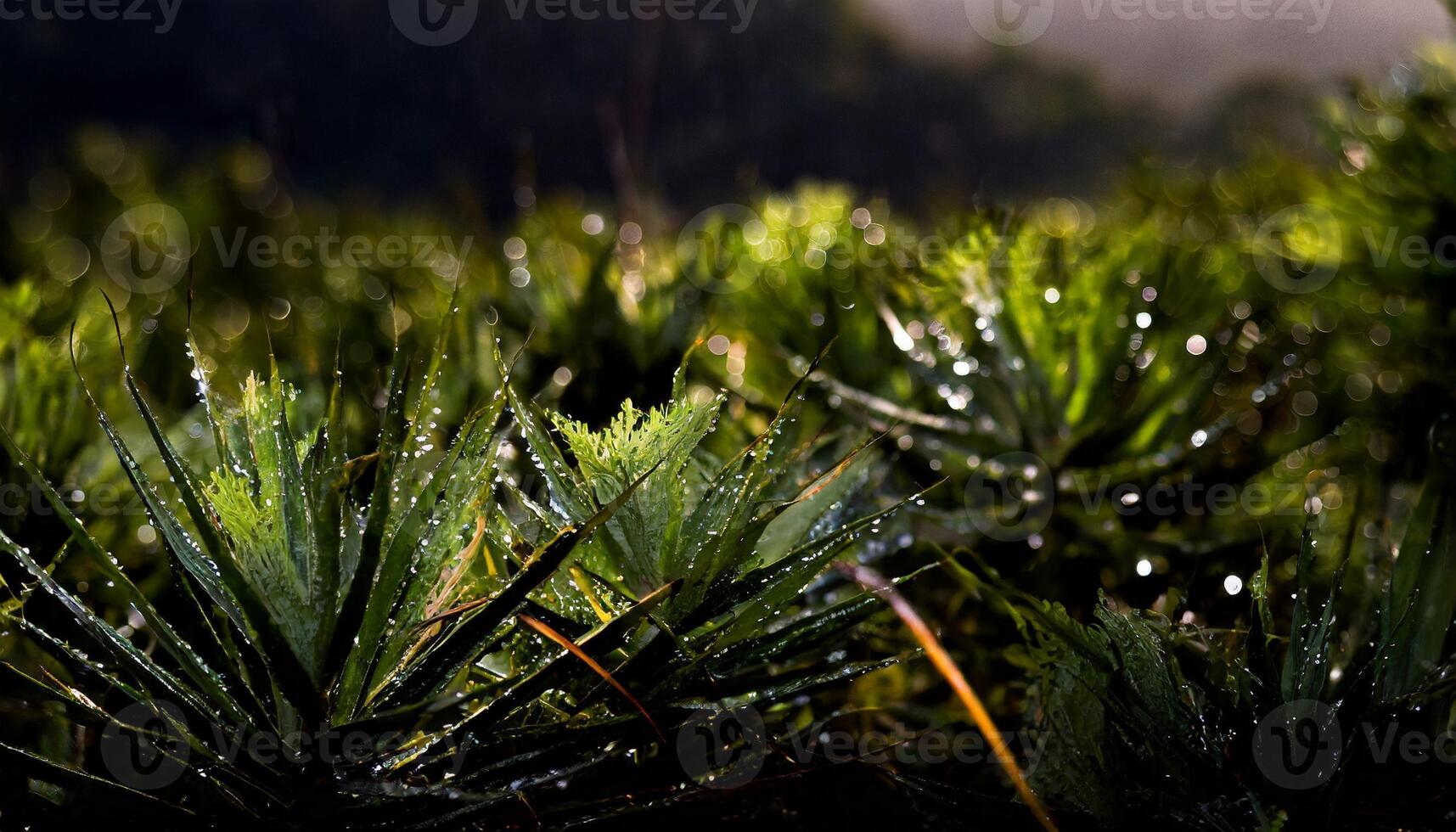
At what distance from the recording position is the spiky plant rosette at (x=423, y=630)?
0.33m

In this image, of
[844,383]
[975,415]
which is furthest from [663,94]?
[975,415]

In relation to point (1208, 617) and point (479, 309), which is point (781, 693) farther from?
point (479, 309)

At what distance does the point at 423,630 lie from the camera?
14.0 inches

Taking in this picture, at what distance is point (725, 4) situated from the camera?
111 centimetres

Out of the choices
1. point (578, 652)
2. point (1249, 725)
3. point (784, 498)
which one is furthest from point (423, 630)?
point (1249, 725)

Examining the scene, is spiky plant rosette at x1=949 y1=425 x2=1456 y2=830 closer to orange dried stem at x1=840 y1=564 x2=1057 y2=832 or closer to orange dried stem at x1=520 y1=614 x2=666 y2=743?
orange dried stem at x1=840 y1=564 x2=1057 y2=832

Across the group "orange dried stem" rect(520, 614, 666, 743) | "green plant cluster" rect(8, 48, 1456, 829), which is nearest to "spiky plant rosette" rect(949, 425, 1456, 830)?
"green plant cluster" rect(8, 48, 1456, 829)

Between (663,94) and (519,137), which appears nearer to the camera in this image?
(519,137)

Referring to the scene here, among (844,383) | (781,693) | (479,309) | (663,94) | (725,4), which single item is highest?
(725,4)

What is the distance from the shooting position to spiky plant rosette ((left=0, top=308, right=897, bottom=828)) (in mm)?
334

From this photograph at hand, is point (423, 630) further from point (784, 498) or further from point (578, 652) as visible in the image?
point (784, 498)

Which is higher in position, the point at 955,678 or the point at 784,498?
the point at 784,498

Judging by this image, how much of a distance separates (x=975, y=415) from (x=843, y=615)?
28 cm

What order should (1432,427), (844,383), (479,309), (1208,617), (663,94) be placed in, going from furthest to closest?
1. (663,94)
2. (479,309)
3. (844,383)
4. (1432,427)
5. (1208,617)
